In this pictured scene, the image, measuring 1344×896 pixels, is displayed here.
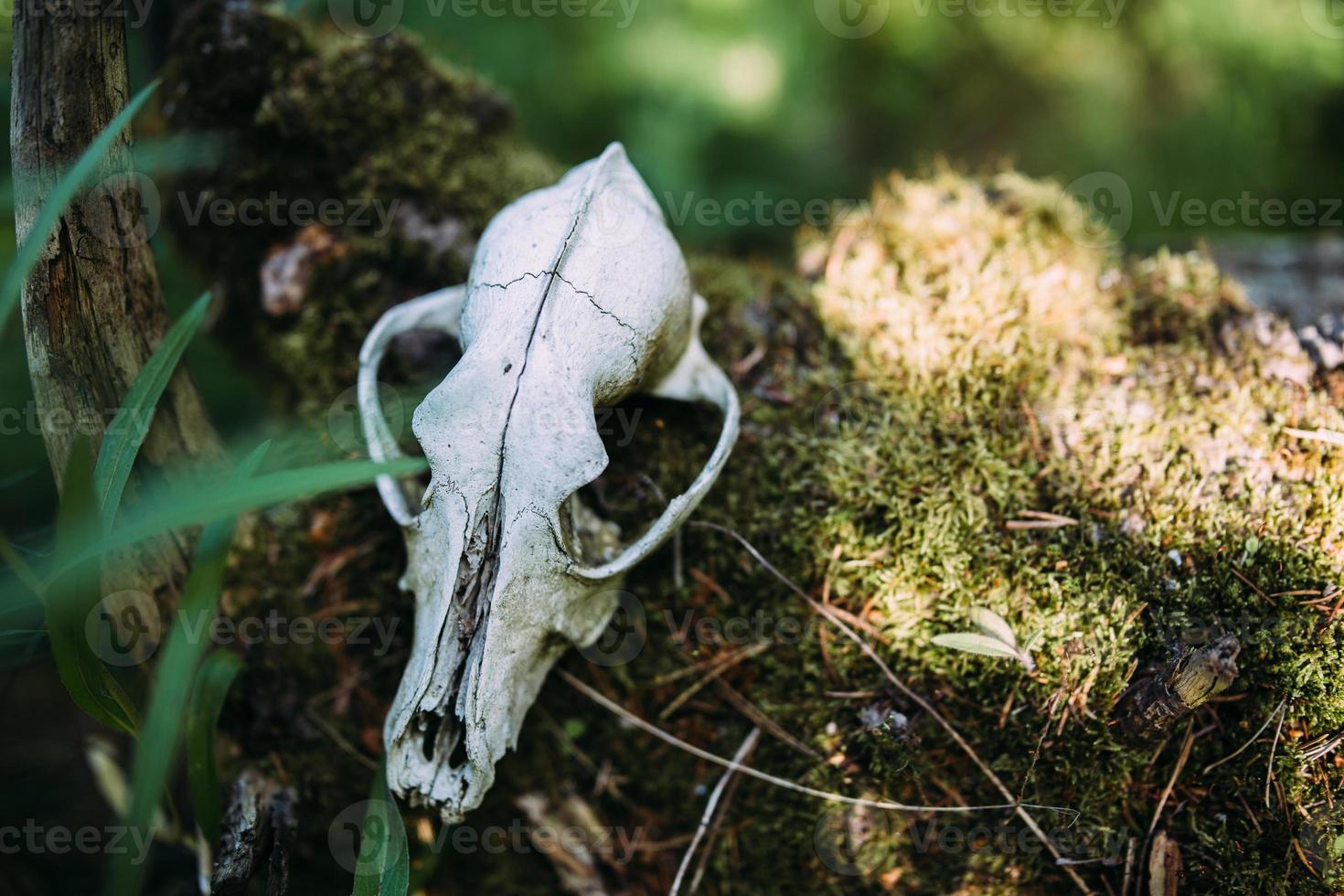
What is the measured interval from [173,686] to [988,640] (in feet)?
6.03

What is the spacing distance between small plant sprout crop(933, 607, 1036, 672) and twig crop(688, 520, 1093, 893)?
0.57ft

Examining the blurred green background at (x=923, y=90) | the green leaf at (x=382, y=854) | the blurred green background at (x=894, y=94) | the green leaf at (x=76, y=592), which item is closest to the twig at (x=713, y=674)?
the green leaf at (x=382, y=854)

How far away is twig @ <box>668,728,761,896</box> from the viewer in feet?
7.15

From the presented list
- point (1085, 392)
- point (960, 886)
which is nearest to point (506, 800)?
point (960, 886)

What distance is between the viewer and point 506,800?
2330 millimetres

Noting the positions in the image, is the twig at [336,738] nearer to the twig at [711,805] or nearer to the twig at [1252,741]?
the twig at [711,805]

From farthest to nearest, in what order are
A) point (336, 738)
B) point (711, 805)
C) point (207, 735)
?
point (336, 738)
point (711, 805)
point (207, 735)

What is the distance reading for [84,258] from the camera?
6.52 feet

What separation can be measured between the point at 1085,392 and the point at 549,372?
5.22 ft

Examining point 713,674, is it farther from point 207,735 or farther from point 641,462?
point 207,735

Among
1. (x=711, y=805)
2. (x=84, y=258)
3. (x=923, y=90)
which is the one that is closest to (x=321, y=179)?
(x=84, y=258)

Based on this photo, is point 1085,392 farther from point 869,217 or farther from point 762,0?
point 762,0

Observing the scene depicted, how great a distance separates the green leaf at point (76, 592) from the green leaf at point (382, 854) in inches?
28.4

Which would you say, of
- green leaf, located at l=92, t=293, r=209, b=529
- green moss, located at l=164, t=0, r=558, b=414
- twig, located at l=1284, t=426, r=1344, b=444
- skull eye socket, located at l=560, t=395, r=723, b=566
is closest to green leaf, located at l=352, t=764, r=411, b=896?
skull eye socket, located at l=560, t=395, r=723, b=566
